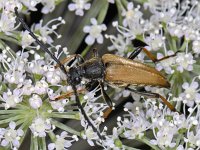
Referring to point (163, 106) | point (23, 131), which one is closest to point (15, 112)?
point (23, 131)

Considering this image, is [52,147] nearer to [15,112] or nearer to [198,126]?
[15,112]

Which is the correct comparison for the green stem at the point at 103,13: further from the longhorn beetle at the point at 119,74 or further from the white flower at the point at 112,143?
the white flower at the point at 112,143

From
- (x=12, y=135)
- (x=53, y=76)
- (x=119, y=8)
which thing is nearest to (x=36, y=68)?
(x=53, y=76)

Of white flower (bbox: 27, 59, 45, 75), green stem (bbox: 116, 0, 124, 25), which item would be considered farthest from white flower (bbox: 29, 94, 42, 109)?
green stem (bbox: 116, 0, 124, 25)

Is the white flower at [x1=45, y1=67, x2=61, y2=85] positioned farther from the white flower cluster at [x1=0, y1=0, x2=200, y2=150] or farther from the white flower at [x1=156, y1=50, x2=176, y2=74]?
the white flower at [x1=156, y1=50, x2=176, y2=74]

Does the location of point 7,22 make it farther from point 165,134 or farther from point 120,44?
point 165,134

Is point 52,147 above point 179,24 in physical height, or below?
below
